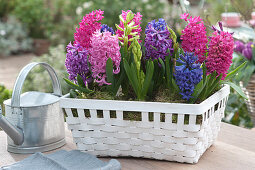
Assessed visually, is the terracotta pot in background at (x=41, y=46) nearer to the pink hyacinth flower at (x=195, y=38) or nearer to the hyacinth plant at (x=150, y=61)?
the hyacinth plant at (x=150, y=61)

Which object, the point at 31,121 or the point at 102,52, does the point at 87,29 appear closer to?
the point at 102,52

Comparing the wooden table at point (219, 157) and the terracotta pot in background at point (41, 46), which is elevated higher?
the wooden table at point (219, 157)

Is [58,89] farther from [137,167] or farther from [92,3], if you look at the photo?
[92,3]

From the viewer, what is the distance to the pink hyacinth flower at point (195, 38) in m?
0.88

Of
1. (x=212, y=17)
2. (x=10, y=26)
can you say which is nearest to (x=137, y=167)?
(x=212, y=17)

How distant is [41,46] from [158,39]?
19.3 ft

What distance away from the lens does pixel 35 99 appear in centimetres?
106

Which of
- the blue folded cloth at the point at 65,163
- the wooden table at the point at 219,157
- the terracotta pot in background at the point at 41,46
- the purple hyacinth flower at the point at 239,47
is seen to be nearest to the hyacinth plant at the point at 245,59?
the purple hyacinth flower at the point at 239,47

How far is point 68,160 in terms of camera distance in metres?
0.94

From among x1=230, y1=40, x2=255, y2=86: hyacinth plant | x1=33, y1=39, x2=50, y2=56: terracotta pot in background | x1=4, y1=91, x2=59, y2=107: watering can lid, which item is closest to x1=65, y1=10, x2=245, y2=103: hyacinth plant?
x1=4, y1=91, x2=59, y2=107: watering can lid

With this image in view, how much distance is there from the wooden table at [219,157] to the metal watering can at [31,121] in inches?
1.6

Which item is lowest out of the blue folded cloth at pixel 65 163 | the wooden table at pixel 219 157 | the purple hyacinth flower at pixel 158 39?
the wooden table at pixel 219 157

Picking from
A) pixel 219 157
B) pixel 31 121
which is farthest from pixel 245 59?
pixel 31 121

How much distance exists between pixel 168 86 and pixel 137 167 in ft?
0.77
